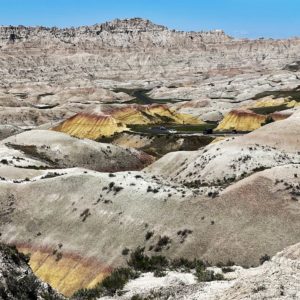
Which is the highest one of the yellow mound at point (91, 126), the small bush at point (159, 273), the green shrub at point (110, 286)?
the yellow mound at point (91, 126)

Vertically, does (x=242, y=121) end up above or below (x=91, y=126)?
above

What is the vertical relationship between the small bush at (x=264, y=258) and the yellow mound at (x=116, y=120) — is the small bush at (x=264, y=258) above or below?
below

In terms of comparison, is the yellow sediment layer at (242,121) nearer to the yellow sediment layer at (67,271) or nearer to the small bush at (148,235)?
the small bush at (148,235)

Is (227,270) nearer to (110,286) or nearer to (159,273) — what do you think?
(159,273)

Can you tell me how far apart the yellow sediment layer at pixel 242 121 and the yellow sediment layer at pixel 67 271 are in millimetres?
81804

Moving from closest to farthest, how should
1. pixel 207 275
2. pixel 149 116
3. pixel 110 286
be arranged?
pixel 207 275 < pixel 110 286 < pixel 149 116

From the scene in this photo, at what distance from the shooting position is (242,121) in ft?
394

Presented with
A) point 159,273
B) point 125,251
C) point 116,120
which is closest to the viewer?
point 159,273

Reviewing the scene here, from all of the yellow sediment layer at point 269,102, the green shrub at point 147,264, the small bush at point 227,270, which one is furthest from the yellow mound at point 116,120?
the small bush at point 227,270

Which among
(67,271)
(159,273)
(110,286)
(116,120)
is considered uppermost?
(116,120)

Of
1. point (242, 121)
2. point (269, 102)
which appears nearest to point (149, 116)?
point (242, 121)

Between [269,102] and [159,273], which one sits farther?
[269,102]

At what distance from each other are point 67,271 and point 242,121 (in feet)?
286

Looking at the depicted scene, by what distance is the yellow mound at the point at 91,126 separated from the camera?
121100mm
